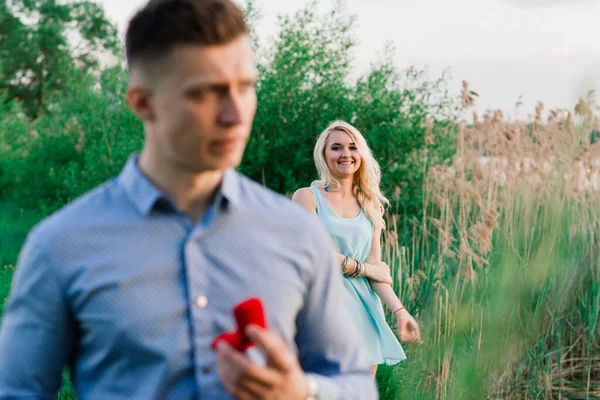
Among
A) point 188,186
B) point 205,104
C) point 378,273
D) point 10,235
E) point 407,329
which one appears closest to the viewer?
point 205,104

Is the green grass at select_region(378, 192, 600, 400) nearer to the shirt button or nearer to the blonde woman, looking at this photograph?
the blonde woman

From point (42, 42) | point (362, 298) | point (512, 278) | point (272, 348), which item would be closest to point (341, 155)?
point (362, 298)

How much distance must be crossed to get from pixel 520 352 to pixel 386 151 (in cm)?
365

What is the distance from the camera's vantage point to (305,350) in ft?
4.57

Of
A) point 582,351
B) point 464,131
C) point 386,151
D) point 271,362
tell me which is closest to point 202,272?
point 271,362

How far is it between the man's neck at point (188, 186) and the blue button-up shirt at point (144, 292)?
0.08 ft

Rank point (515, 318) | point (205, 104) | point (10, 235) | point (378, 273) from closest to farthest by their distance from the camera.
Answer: point (205, 104) < point (378, 273) < point (515, 318) < point (10, 235)

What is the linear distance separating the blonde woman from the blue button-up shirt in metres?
2.56

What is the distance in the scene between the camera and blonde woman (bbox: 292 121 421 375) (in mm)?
4051

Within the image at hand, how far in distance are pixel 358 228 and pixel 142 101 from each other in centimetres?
290

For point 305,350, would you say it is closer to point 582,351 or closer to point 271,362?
point 271,362

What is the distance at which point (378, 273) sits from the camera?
4.10 meters

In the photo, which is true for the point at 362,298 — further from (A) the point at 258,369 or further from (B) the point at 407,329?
(A) the point at 258,369

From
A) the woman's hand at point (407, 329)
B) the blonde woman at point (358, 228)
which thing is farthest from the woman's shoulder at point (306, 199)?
the woman's hand at point (407, 329)
